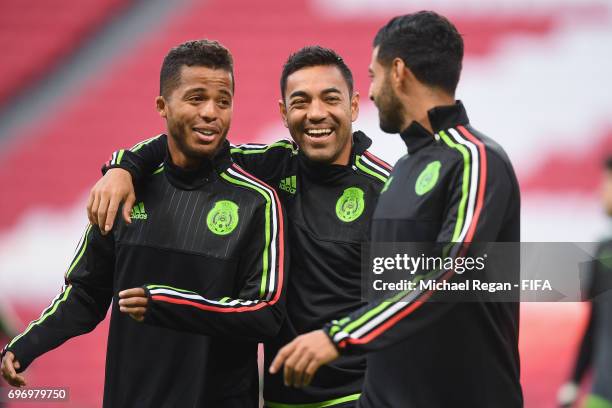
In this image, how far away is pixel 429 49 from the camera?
2545 millimetres

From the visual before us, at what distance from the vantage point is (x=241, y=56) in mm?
7184

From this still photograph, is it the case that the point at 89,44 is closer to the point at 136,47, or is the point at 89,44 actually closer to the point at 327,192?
the point at 136,47

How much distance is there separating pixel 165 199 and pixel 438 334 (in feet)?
3.27

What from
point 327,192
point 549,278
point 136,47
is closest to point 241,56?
point 136,47

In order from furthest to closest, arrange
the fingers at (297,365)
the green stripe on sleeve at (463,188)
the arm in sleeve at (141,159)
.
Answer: the arm in sleeve at (141,159)
the green stripe on sleeve at (463,188)
the fingers at (297,365)

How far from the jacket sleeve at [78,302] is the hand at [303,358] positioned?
101 centimetres

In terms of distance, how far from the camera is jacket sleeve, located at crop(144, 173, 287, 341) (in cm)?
263

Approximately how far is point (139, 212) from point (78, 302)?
367mm

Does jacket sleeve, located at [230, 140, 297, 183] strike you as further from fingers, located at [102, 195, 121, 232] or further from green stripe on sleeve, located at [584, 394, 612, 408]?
green stripe on sleeve, located at [584, 394, 612, 408]

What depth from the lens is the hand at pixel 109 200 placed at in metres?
2.79

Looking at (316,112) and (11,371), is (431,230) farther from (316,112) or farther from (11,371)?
(11,371)

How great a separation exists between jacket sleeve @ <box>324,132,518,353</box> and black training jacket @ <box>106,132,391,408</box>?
2.20ft

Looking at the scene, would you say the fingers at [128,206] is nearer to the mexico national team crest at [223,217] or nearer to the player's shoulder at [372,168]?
the mexico national team crest at [223,217]

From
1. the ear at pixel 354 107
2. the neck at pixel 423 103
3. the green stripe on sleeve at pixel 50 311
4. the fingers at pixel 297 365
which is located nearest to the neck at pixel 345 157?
the ear at pixel 354 107
